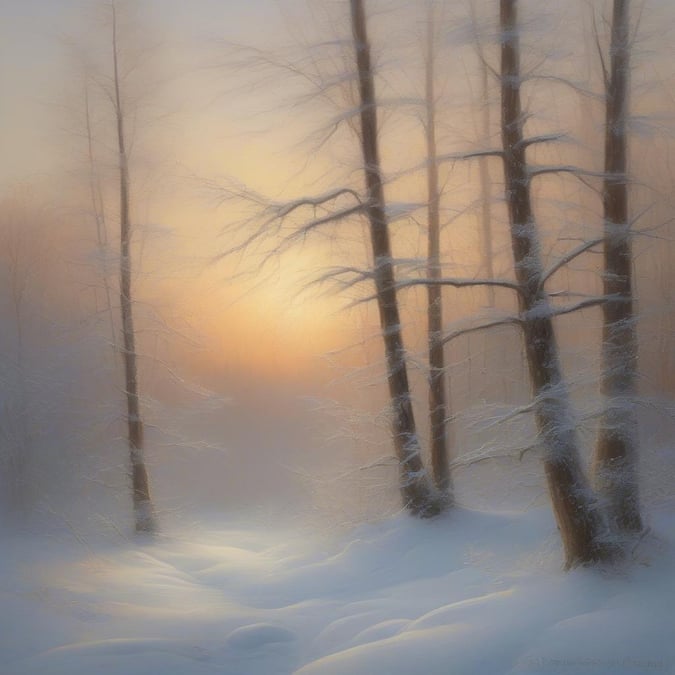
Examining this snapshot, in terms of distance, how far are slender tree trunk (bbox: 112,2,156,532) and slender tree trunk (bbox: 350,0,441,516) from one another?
4662mm

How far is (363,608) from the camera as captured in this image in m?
6.49

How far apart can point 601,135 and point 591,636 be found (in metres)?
5.10

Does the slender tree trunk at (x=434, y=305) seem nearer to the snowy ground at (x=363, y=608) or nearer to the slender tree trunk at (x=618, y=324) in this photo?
the snowy ground at (x=363, y=608)

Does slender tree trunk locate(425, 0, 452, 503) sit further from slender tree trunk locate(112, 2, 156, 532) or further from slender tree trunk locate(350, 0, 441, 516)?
slender tree trunk locate(112, 2, 156, 532)

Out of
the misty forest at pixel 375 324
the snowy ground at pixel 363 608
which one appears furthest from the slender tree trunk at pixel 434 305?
the snowy ground at pixel 363 608

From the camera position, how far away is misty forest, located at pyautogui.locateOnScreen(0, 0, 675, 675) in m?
5.80

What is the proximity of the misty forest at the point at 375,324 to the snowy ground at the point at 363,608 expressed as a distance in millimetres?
37

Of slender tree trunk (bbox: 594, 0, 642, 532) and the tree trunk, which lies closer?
slender tree trunk (bbox: 594, 0, 642, 532)

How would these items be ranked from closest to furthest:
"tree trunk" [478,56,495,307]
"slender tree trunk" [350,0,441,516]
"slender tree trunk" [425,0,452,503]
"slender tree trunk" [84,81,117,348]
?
"tree trunk" [478,56,495,307], "slender tree trunk" [350,0,441,516], "slender tree trunk" [425,0,452,503], "slender tree trunk" [84,81,117,348]

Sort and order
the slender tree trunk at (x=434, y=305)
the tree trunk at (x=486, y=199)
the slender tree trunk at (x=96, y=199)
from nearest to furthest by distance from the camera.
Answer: the tree trunk at (x=486, y=199), the slender tree trunk at (x=434, y=305), the slender tree trunk at (x=96, y=199)

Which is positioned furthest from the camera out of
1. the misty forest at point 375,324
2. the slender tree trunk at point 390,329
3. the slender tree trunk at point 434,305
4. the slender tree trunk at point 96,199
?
the slender tree trunk at point 96,199

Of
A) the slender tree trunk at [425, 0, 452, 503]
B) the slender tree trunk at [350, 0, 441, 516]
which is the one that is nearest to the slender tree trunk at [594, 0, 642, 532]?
the slender tree trunk at [350, 0, 441, 516]

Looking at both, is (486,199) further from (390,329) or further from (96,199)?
(96,199)

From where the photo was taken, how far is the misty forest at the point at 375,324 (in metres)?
5.80
